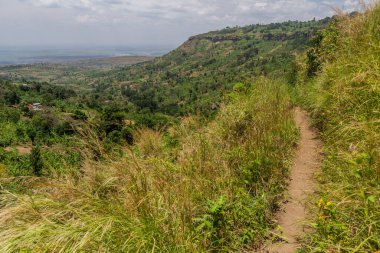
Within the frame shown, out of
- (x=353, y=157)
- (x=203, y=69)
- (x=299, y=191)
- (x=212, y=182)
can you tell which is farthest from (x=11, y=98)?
(x=203, y=69)

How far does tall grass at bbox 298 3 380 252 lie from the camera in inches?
77.4

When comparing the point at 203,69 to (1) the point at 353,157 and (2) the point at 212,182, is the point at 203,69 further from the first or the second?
(1) the point at 353,157

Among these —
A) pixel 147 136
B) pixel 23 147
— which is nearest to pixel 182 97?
pixel 23 147

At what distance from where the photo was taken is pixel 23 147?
144 feet

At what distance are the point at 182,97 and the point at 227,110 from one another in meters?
99.8

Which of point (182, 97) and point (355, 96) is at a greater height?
point (355, 96)

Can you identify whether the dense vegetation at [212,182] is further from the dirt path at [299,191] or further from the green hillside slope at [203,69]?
the green hillside slope at [203,69]

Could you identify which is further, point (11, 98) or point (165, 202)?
point (11, 98)

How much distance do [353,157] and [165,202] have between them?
5.43 feet

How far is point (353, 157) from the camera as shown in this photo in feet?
8.43

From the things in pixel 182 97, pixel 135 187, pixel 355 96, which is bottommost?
pixel 182 97

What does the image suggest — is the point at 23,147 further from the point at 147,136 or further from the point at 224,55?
the point at 224,55

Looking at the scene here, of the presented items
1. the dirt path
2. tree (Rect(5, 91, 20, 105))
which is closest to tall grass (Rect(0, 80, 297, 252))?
the dirt path

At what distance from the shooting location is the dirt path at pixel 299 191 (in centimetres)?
260
